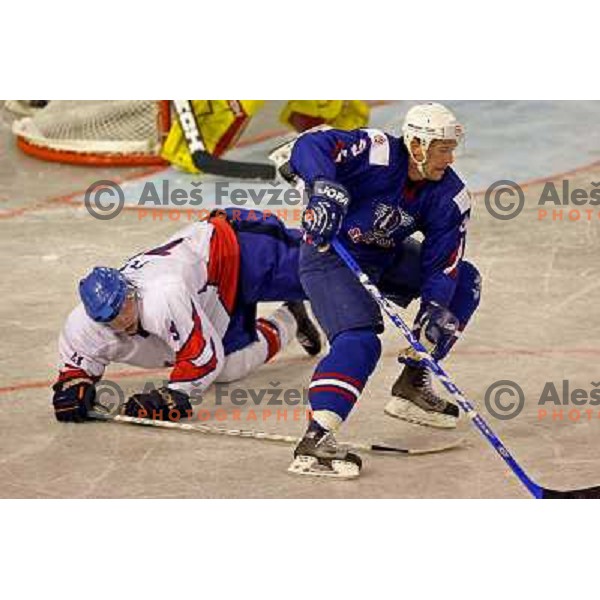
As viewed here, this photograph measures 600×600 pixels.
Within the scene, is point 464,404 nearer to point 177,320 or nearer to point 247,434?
point 247,434

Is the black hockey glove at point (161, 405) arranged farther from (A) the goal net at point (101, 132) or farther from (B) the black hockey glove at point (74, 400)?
(A) the goal net at point (101, 132)

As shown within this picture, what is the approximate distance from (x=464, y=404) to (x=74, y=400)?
4.31 ft

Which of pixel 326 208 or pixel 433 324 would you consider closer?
pixel 326 208

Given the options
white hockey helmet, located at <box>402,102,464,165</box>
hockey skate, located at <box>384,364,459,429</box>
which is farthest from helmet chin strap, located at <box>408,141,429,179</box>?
hockey skate, located at <box>384,364,459,429</box>

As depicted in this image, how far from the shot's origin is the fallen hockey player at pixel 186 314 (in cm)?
681

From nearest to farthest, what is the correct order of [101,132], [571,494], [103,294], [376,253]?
1. [571,494]
2. [103,294]
3. [376,253]
4. [101,132]

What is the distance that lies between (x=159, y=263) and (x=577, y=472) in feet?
5.02

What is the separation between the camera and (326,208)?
634cm

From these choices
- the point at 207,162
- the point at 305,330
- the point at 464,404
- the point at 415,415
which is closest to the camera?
the point at 464,404

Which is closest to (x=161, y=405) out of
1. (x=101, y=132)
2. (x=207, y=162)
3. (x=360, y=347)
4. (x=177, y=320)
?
(x=177, y=320)

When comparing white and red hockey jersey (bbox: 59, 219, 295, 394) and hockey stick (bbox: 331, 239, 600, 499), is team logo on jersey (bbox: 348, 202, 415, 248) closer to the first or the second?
hockey stick (bbox: 331, 239, 600, 499)

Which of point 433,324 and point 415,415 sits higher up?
point 433,324

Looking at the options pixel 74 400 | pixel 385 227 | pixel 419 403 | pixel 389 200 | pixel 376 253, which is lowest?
pixel 74 400

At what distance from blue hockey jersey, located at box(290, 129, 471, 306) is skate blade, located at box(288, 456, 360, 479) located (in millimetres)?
638
